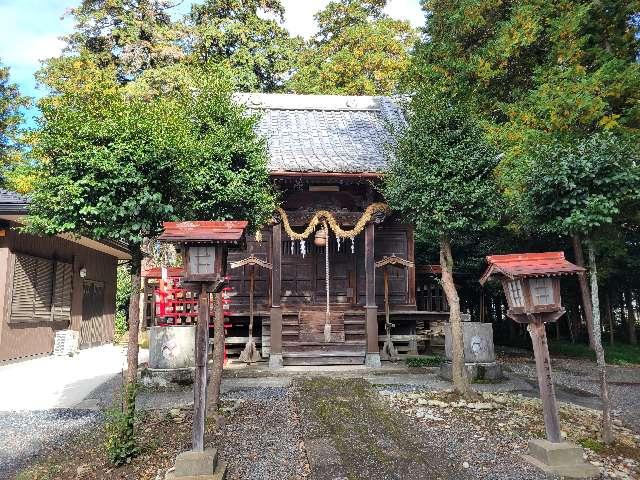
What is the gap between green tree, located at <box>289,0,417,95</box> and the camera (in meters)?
22.4

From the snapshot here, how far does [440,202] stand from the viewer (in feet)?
25.2

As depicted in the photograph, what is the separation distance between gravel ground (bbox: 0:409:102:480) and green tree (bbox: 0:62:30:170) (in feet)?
58.9

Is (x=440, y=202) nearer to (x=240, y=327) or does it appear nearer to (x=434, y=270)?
(x=434, y=270)

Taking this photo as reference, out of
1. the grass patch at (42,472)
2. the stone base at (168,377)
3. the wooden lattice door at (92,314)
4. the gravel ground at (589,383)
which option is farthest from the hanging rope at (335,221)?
the wooden lattice door at (92,314)

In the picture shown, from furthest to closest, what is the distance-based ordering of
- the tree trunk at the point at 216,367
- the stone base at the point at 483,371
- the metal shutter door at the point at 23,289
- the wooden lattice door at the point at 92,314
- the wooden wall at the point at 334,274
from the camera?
the wooden lattice door at the point at 92,314, the wooden wall at the point at 334,274, the metal shutter door at the point at 23,289, the stone base at the point at 483,371, the tree trunk at the point at 216,367

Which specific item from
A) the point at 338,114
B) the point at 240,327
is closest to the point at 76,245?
the point at 240,327

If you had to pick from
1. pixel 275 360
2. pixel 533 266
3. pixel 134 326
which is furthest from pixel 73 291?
pixel 533 266

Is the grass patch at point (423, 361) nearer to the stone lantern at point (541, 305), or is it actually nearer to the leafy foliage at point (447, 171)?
the leafy foliage at point (447, 171)

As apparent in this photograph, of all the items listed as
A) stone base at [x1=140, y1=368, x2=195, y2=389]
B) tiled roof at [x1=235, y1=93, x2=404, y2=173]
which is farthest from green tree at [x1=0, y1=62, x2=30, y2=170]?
stone base at [x1=140, y1=368, x2=195, y2=389]

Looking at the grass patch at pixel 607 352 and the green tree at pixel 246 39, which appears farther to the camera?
the green tree at pixel 246 39

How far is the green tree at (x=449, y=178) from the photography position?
763 centimetres

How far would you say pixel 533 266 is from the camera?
5.14m

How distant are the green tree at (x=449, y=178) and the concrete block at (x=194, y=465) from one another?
488 cm

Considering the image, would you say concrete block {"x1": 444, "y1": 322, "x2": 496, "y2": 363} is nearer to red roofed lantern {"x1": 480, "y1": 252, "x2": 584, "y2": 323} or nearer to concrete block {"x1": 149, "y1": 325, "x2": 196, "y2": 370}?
red roofed lantern {"x1": 480, "y1": 252, "x2": 584, "y2": 323}
